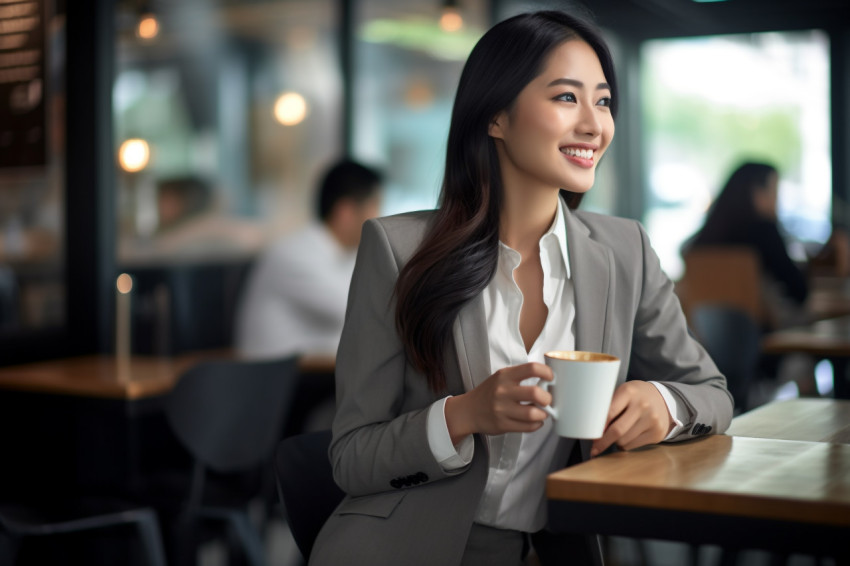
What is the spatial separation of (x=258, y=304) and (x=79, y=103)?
115 cm

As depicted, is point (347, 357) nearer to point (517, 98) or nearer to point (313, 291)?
point (517, 98)

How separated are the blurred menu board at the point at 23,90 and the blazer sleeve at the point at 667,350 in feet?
9.93

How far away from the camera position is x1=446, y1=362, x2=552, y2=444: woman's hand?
120cm

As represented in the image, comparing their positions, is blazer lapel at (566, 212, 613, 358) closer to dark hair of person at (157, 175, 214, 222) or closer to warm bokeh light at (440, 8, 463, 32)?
dark hair of person at (157, 175, 214, 222)

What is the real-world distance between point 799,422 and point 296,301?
2.41 m

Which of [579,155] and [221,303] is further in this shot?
[221,303]

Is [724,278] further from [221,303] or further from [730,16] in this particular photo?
[730,16]

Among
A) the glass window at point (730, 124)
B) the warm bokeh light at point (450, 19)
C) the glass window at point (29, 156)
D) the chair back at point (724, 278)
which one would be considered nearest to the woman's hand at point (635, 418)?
the glass window at point (29, 156)

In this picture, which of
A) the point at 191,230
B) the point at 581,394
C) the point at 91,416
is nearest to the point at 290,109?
the point at 191,230

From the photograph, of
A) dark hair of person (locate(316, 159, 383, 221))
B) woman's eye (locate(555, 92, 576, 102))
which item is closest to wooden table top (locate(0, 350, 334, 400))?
dark hair of person (locate(316, 159, 383, 221))

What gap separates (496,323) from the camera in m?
1.52

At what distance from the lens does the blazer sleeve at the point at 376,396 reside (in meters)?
1.39

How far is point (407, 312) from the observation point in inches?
56.8

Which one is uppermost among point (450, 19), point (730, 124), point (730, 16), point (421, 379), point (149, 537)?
point (730, 16)
